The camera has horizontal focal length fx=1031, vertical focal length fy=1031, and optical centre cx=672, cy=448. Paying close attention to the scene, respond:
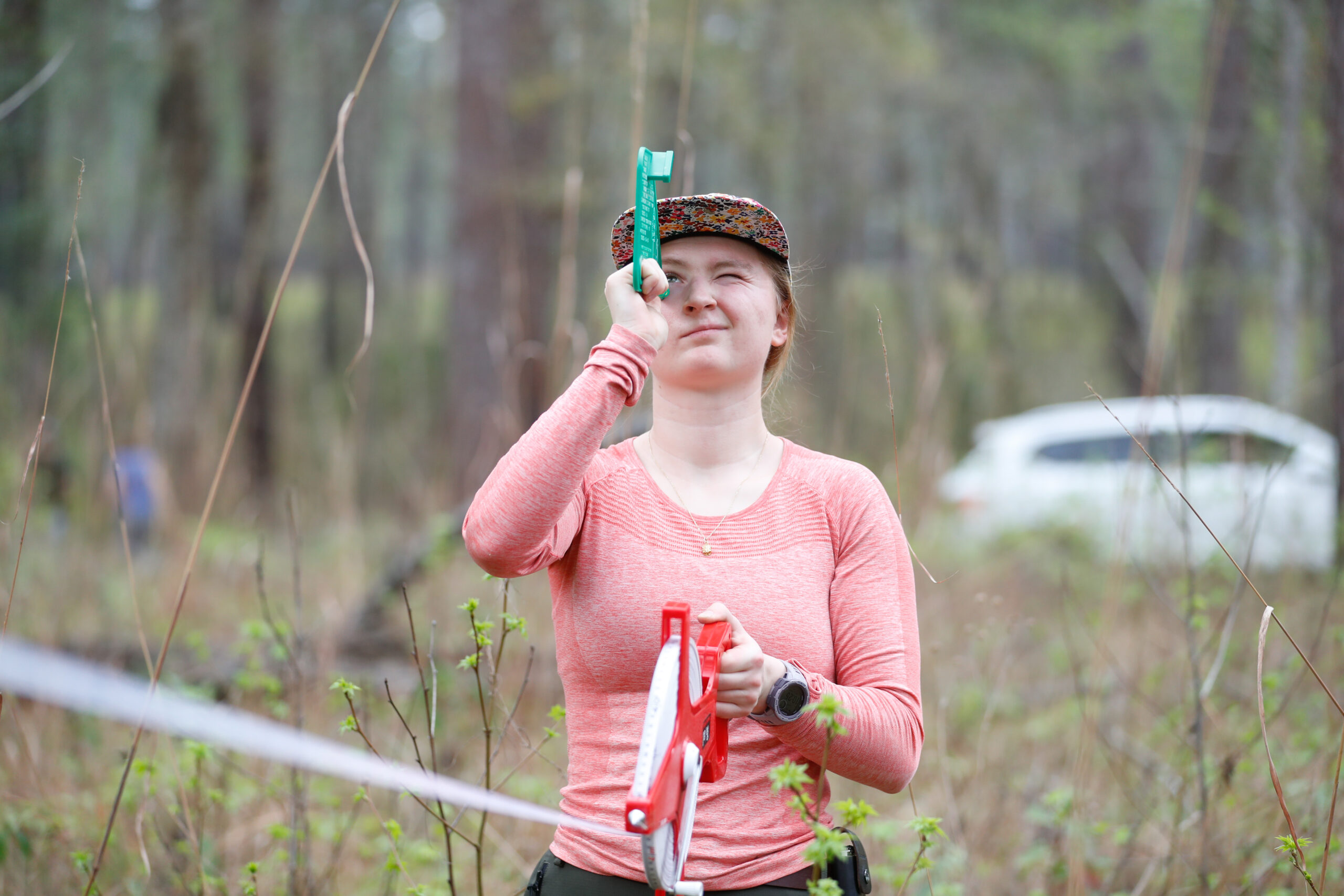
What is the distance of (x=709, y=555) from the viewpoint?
1.34 meters

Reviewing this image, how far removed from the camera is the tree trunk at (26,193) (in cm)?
521

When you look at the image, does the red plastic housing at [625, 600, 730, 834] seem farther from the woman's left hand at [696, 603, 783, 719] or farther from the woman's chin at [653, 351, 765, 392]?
the woman's chin at [653, 351, 765, 392]

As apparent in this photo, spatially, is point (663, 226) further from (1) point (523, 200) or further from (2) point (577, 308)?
(2) point (577, 308)

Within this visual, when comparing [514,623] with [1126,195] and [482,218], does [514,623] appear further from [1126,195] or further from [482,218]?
[1126,195]

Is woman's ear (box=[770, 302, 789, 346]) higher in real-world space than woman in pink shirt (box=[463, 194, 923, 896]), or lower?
higher

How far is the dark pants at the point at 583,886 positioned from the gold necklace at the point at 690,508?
421 mm

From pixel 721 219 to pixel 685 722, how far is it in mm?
669

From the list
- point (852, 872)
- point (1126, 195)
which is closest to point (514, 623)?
point (852, 872)

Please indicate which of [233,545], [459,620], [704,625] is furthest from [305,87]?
[704,625]

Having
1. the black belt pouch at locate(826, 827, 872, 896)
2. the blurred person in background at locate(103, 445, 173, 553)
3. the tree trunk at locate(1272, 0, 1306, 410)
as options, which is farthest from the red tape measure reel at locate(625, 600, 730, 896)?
the tree trunk at locate(1272, 0, 1306, 410)

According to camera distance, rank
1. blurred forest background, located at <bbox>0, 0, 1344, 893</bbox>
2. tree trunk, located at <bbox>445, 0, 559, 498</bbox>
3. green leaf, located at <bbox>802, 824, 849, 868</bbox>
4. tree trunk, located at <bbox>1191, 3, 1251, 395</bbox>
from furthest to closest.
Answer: tree trunk, located at <bbox>1191, 3, 1251, 395</bbox> → tree trunk, located at <bbox>445, 0, 559, 498</bbox> → blurred forest background, located at <bbox>0, 0, 1344, 893</bbox> → green leaf, located at <bbox>802, 824, 849, 868</bbox>

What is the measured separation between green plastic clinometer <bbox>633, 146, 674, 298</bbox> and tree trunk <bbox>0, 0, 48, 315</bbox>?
5080 millimetres

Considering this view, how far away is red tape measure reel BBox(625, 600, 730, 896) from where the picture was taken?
40.1 inches

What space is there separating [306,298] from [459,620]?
2026cm
